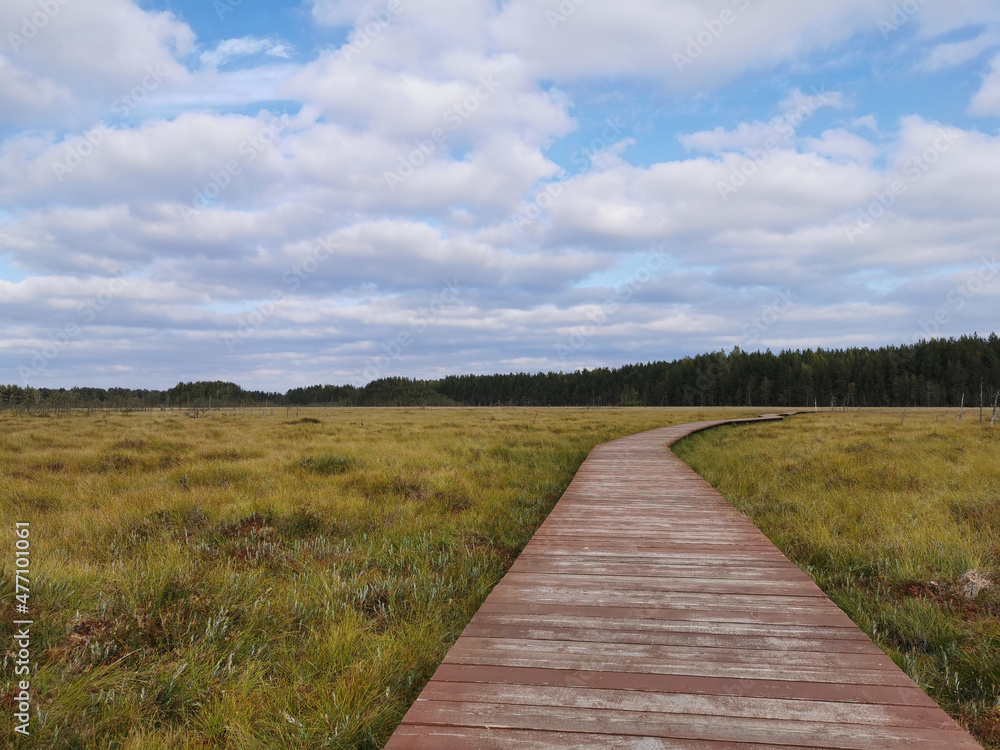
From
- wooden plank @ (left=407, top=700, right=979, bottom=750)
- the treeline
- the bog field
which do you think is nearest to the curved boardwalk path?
wooden plank @ (left=407, top=700, right=979, bottom=750)

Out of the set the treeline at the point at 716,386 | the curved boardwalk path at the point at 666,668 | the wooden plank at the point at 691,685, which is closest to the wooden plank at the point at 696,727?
the curved boardwalk path at the point at 666,668

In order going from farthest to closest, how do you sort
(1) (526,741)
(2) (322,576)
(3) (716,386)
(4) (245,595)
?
(3) (716,386) → (2) (322,576) → (4) (245,595) → (1) (526,741)

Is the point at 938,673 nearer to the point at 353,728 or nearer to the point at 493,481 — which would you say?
the point at 353,728

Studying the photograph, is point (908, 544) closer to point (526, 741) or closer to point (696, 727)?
point (696, 727)

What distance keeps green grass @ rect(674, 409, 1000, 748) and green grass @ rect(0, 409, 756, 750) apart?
138 inches

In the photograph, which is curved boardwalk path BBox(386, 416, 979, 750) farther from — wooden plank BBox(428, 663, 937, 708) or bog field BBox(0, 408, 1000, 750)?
bog field BBox(0, 408, 1000, 750)

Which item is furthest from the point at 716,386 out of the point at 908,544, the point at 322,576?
the point at 322,576

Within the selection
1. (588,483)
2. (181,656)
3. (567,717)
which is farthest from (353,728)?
(588,483)

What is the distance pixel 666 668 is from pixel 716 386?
108786mm

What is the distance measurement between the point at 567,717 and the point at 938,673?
3.02m

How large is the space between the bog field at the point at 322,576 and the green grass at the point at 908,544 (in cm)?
3

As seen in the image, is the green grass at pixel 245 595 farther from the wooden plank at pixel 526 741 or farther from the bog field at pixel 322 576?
the wooden plank at pixel 526 741

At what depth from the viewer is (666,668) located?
3.02m

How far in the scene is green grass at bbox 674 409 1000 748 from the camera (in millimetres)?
3873
